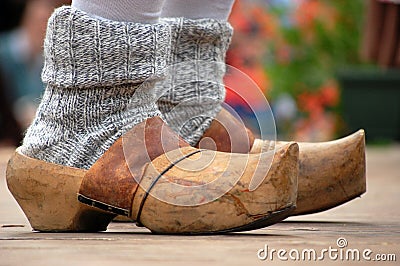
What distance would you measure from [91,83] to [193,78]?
307 millimetres

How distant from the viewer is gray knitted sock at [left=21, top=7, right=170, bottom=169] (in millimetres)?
1424

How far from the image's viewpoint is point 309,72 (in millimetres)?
5609

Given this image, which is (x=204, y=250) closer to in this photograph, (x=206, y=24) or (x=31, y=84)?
(x=206, y=24)

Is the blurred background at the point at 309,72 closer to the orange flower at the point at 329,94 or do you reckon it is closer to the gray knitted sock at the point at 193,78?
the orange flower at the point at 329,94

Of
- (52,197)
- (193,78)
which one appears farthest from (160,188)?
(193,78)

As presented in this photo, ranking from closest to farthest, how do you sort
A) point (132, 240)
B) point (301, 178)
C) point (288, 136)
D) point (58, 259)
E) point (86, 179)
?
1. point (58, 259)
2. point (132, 240)
3. point (86, 179)
4. point (301, 178)
5. point (288, 136)

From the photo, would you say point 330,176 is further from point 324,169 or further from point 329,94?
point 329,94

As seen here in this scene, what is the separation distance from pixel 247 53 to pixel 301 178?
164 inches

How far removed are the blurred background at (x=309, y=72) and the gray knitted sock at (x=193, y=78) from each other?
3359 mm

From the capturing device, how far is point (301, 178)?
1650mm

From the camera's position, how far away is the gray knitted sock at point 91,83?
142 cm

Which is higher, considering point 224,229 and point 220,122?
point 220,122

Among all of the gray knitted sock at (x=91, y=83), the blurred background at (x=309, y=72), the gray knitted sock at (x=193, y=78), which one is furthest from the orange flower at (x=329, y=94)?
the gray knitted sock at (x=91, y=83)

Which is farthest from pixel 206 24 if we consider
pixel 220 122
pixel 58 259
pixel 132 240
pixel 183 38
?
pixel 58 259
